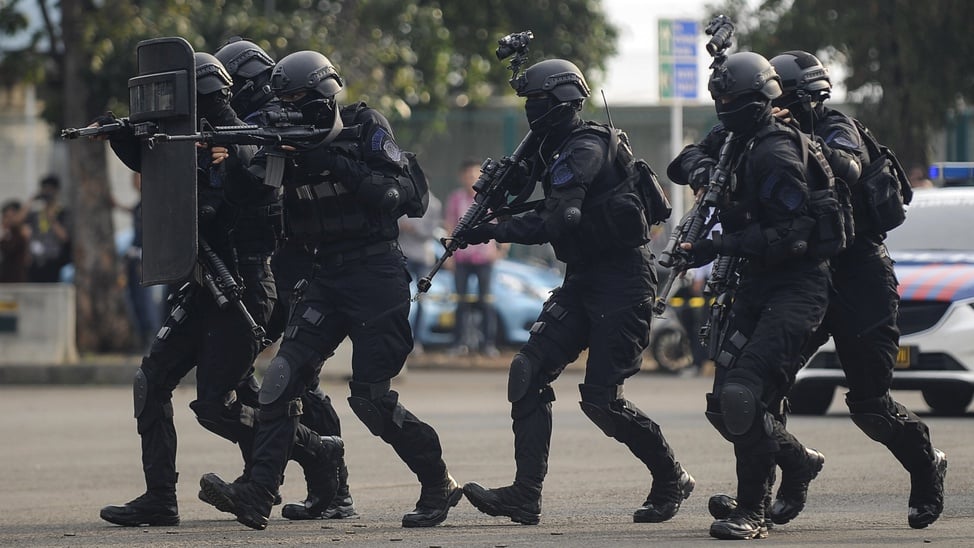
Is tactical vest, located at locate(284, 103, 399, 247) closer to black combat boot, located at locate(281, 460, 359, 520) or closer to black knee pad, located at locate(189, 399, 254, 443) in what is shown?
black knee pad, located at locate(189, 399, 254, 443)

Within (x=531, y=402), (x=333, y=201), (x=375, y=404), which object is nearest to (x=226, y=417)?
(x=375, y=404)

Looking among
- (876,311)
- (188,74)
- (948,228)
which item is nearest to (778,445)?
(876,311)

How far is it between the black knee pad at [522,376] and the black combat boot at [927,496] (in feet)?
5.34

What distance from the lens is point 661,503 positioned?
8.34m

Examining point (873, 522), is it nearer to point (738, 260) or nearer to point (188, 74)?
point (738, 260)

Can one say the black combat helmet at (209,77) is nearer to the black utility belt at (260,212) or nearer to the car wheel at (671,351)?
the black utility belt at (260,212)

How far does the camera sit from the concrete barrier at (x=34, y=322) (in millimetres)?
17703

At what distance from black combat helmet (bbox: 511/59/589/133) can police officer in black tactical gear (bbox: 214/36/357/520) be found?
111 cm

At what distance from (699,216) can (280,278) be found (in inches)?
82.7

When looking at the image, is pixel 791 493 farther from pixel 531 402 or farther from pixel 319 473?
pixel 319 473

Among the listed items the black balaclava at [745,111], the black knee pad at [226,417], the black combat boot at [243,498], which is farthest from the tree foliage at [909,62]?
the black combat boot at [243,498]

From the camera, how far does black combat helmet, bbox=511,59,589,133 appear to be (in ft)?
27.4

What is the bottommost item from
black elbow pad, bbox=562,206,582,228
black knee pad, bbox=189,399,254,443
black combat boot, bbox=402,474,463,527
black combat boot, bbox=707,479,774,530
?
black combat boot, bbox=402,474,463,527

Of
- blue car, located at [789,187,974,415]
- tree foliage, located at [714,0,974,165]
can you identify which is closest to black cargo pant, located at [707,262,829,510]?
blue car, located at [789,187,974,415]
